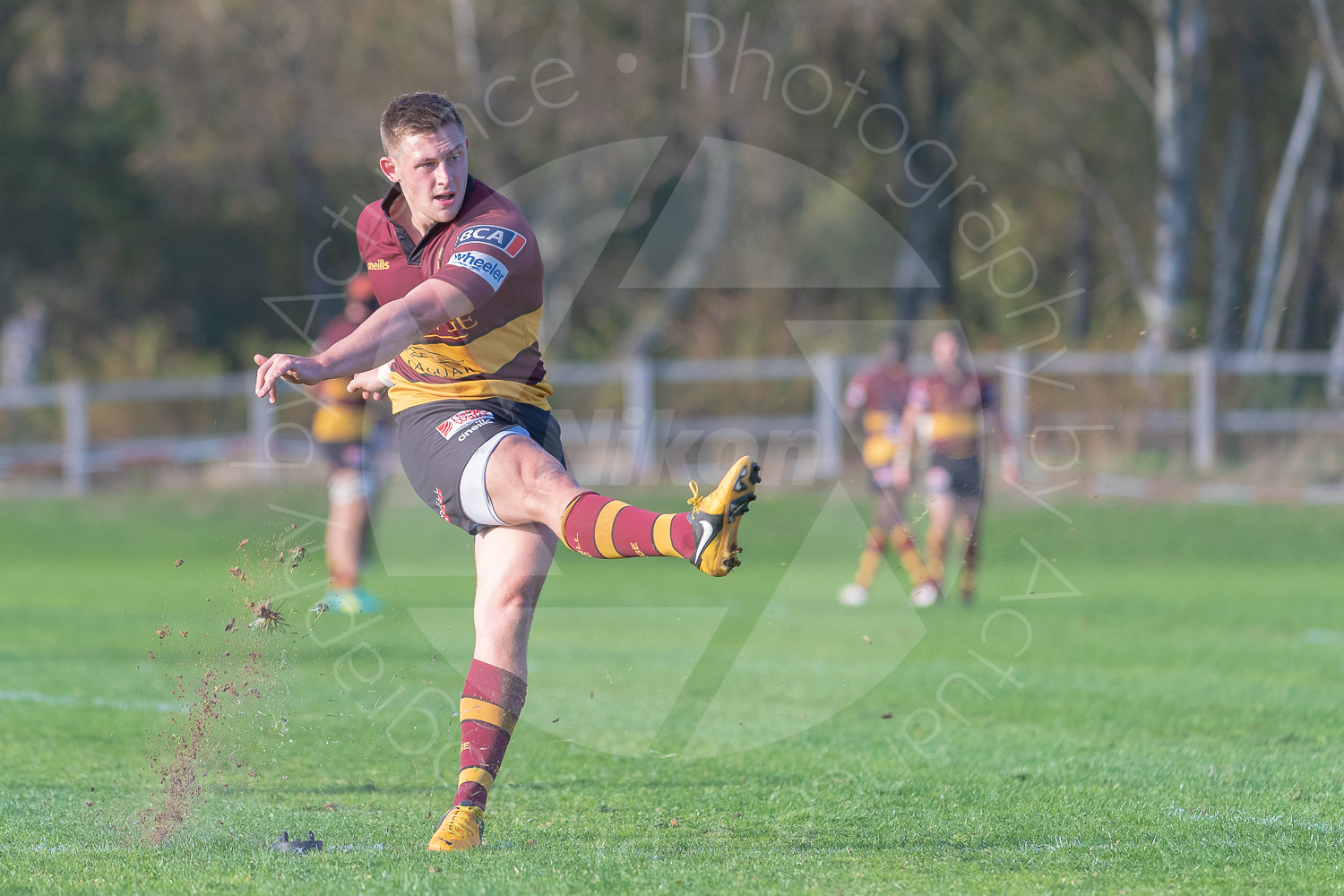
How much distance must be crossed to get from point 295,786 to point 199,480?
16503 mm

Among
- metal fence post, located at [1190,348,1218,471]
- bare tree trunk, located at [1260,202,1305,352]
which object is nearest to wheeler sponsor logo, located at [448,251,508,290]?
metal fence post, located at [1190,348,1218,471]

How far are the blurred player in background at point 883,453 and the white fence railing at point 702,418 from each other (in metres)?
6.31

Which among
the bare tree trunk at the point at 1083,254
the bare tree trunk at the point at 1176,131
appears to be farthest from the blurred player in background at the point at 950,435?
the bare tree trunk at the point at 1083,254

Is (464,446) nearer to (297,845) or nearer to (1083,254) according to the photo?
(297,845)

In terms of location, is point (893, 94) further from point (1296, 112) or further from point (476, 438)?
point (476, 438)

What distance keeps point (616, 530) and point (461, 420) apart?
0.62 m

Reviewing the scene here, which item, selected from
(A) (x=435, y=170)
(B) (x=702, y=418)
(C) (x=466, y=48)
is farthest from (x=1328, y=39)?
(A) (x=435, y=170)

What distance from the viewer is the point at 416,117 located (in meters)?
4.15

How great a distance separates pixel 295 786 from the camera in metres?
5.09

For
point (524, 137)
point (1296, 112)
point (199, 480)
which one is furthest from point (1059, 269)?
point (199, 480)

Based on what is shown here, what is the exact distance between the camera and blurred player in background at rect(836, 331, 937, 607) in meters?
12.2

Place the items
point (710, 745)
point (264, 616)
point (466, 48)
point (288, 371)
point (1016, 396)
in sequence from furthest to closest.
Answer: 1. point (466, 48)
2. point (1016, 396)
3. point (710, 745)
4. point (264, 616)
5. point (288, 371)

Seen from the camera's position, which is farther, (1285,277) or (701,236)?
(1285,277)

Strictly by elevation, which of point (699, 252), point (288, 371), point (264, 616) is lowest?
point (264, 616)
